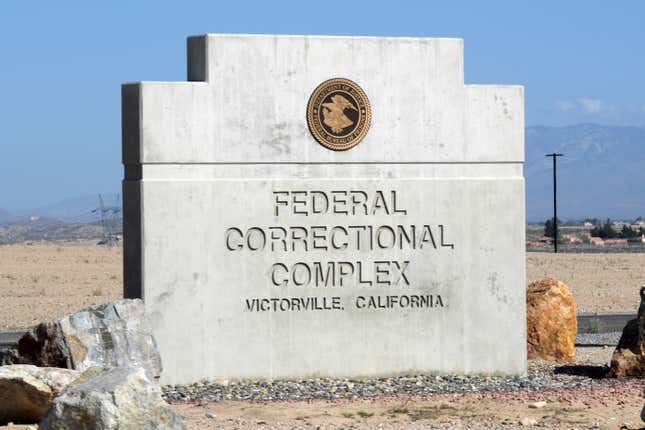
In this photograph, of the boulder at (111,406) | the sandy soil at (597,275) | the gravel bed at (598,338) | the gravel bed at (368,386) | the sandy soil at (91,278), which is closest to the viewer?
the boulder at (111,406)

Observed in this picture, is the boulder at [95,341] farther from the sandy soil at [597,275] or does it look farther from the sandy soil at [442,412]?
the sandy soil at [597,275]

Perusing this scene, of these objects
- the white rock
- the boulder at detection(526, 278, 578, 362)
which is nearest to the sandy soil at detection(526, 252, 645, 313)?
the boulder at detection(526, 278, 578, 362)

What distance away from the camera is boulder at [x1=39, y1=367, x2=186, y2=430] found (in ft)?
35.9

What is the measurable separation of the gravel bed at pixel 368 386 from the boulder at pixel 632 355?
0.32m

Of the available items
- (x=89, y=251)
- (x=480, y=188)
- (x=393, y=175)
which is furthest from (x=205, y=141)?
(x=89, y=251)

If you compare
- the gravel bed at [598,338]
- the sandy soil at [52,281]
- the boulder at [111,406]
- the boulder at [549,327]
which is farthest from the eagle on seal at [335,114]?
the sandy soil at [52,281]

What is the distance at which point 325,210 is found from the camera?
1728 centimetres

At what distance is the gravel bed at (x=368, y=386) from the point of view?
52.4ft

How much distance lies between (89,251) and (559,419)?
61.3 meters

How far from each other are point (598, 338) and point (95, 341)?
13.7 meters

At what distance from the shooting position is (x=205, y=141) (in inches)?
661

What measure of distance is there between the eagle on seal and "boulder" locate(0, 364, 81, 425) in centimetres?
566

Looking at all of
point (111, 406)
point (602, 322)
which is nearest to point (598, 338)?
point (602, 322)

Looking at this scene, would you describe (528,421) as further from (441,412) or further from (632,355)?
(632,355)
